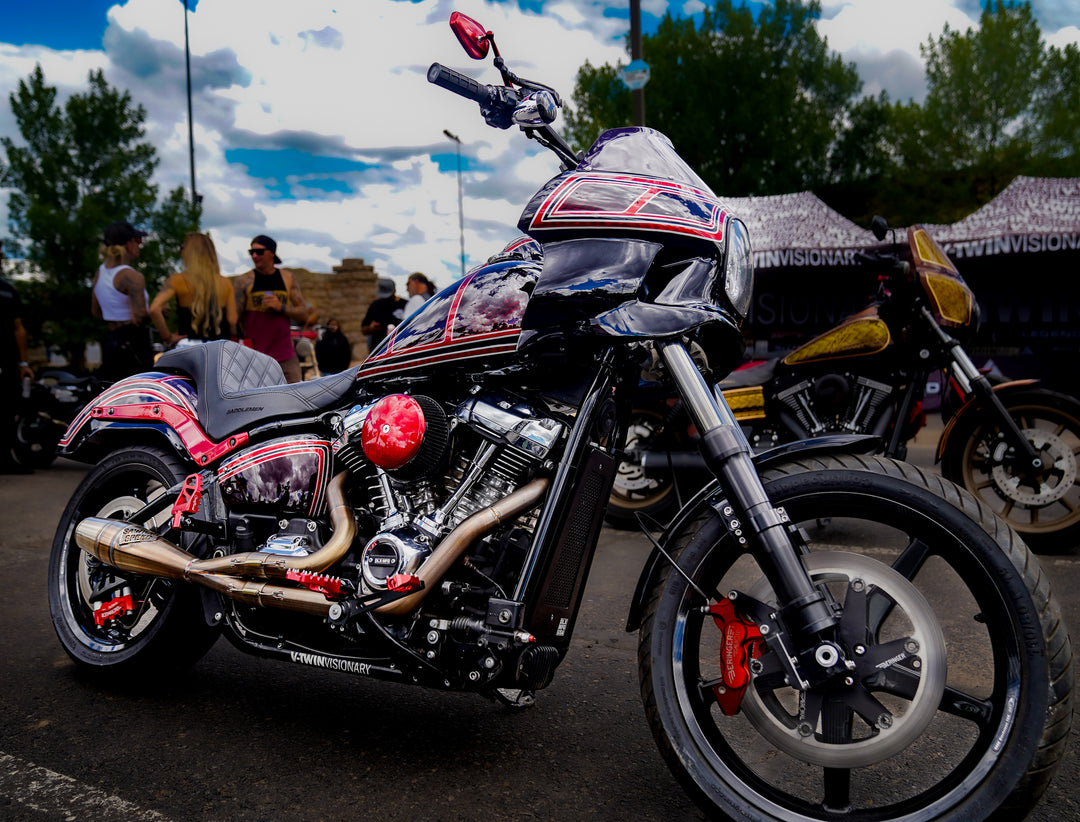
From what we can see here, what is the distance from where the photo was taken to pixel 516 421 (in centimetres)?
212

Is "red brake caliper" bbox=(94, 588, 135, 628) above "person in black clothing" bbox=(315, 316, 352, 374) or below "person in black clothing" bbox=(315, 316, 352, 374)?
below

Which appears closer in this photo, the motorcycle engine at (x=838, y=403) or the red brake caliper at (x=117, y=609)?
the red brake caliper at (x=117, y=609)

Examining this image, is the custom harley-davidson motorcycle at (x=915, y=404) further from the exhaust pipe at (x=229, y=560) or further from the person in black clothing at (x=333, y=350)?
the person in black clothing at (x=333, y=350)

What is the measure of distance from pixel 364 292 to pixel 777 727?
116ft

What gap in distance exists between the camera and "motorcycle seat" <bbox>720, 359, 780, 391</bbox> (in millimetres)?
4977

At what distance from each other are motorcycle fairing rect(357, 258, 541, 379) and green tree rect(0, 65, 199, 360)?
2856cm

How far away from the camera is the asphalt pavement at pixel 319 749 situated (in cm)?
202

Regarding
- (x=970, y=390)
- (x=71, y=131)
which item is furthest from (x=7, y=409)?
(x=71, y=131)

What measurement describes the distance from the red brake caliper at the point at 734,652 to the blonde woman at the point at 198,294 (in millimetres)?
4729

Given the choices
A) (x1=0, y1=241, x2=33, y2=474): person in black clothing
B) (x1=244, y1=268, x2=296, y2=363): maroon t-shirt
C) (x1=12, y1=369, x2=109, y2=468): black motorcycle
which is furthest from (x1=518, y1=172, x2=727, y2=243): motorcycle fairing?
(x1=0, y1=241, x2=33, y2=474): person in black clothing

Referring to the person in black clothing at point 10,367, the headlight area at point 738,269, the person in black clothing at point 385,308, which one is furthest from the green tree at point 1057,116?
the headlight area at point 738,269

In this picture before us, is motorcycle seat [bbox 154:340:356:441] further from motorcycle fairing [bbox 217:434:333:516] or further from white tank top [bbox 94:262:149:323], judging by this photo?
white tank top [bbox 94:262:149:323]

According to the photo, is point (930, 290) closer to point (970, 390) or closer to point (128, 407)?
point (970, 390)

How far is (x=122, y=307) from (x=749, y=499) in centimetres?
624
